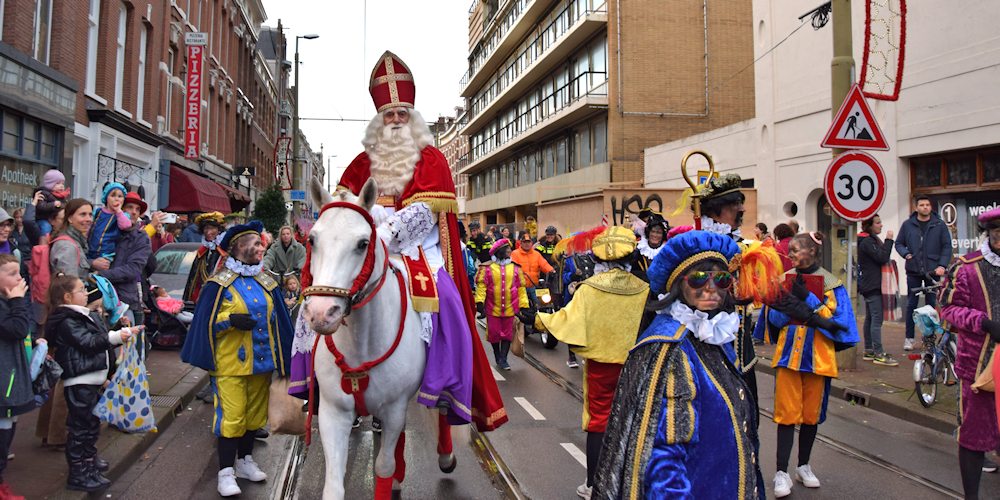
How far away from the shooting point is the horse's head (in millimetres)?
2828

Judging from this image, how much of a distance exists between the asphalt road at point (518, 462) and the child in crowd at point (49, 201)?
2.43 metres

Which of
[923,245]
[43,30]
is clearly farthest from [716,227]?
[43,30]

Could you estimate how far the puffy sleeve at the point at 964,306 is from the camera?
4277mm

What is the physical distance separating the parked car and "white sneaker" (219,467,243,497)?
5.80m

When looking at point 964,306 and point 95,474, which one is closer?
point 964,306

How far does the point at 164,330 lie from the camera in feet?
32.0

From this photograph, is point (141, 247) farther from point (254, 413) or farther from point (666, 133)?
point (666, 133)

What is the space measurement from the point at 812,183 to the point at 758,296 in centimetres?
1385

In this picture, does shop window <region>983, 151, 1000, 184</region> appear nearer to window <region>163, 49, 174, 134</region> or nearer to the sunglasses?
the sunglasses

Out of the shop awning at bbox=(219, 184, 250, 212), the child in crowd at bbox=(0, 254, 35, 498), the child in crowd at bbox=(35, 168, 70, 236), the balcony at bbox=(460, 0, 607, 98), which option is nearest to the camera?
the child in crowd at bbox=(0, 254, 35, 498)

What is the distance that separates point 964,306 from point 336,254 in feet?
13.6

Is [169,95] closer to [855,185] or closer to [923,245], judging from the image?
[855,185]

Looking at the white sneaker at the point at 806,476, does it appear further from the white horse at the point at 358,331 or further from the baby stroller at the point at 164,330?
the baby stroller at the point at 164,330

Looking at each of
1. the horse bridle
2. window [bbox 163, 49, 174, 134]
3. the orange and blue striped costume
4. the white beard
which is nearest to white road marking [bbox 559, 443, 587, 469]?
the orange and blue striped costume
